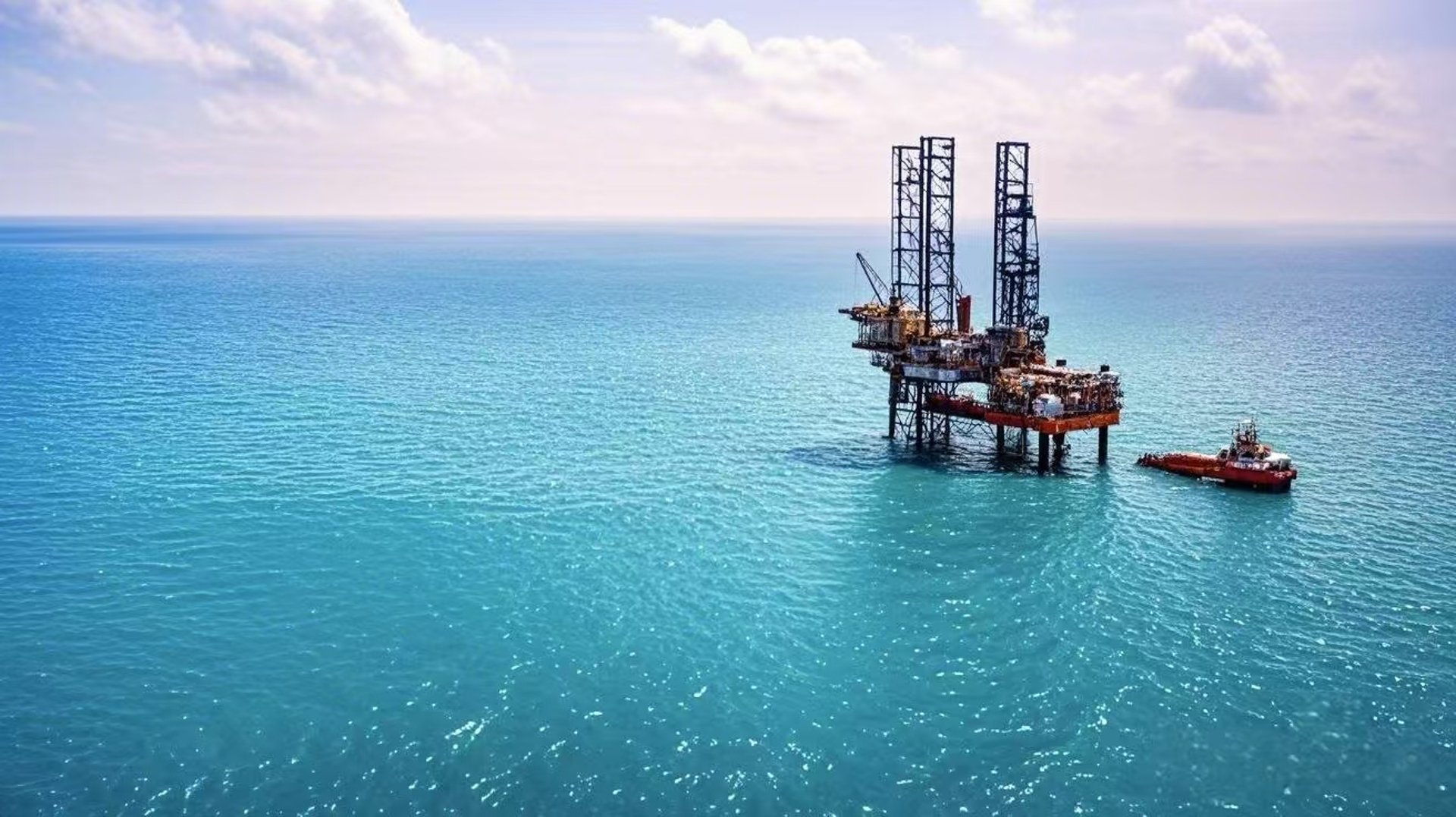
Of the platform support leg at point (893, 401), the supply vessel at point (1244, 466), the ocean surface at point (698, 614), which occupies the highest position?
the platform support leg at point (893, 401)

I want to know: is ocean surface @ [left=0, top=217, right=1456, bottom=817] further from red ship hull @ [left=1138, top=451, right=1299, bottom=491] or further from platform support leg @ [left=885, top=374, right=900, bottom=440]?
platform support leg @ [left=885, top=374, right=900, bottom=440]

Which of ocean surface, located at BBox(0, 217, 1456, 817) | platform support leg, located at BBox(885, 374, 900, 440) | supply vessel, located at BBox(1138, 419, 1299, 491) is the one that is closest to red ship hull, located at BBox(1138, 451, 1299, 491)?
supply vessel, located at BBox(1138, 419, 1299, 491)

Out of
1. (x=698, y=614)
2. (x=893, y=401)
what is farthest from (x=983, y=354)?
(x=698, y=614)

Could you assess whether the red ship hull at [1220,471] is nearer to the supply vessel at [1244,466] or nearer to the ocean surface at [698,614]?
the supply vessel at [1244,466]

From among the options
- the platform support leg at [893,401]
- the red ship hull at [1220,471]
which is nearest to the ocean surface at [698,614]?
the red ship hull at [1220,471]

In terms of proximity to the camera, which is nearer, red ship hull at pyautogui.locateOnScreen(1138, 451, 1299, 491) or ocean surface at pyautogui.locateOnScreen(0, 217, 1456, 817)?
ocean surface at pyautogui.locateOnScreen(0, 217, 1456, 817)

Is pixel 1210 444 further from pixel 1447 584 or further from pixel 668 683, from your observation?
pixel 668 683
